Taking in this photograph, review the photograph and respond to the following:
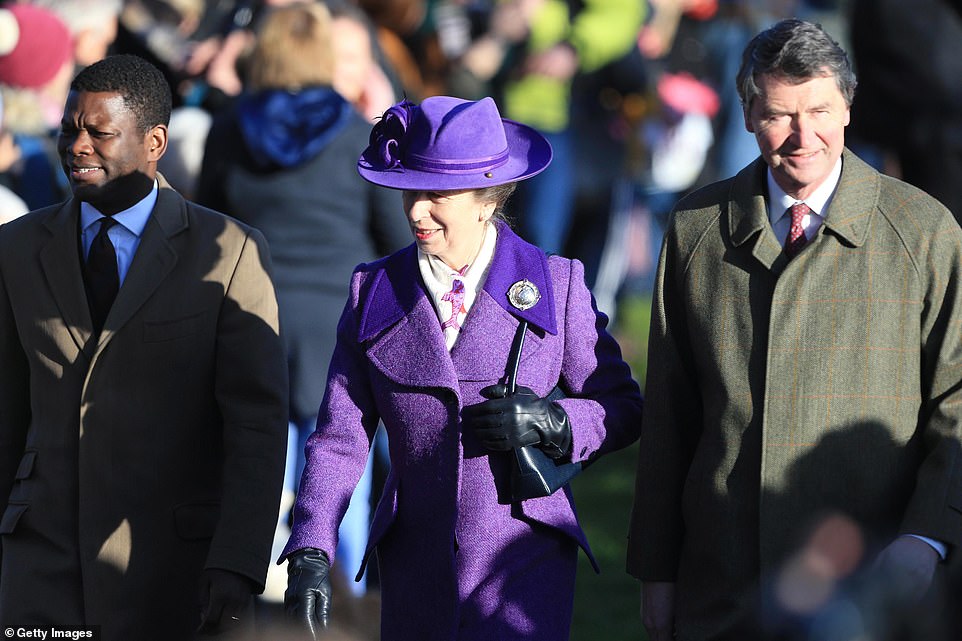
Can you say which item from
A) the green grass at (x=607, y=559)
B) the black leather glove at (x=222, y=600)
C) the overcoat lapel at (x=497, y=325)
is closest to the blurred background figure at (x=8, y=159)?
the black leather glove at (x=222, y=600)

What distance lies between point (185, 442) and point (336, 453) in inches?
20.8

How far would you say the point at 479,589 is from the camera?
407 cm

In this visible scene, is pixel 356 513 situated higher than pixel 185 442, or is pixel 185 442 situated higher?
pixel 185 442

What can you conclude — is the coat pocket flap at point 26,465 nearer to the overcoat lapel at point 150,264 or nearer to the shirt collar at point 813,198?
the overcoat lapel at point 150,264

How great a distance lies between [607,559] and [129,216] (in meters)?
3.94

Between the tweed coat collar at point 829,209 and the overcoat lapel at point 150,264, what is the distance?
156cm

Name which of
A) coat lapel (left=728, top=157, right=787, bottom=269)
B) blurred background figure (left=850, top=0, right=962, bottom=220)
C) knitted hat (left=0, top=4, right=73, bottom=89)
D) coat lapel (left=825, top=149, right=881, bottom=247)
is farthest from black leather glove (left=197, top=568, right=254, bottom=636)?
blurred background figure (left=850, top=0, right=962, bottom=220)

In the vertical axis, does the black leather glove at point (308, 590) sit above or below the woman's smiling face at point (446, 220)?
below

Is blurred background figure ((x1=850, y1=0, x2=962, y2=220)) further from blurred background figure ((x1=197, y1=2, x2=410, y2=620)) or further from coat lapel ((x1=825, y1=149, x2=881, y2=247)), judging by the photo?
coat lapel ((x1=825, y1=149, x2=881, y2=247))

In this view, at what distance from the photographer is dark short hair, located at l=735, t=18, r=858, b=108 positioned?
3865 millimetres

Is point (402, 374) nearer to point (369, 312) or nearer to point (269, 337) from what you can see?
point (369, 312)

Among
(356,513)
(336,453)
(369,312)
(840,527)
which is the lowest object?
(356,513)

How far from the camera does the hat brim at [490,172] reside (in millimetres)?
4039

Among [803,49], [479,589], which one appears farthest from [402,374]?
[803,49]
